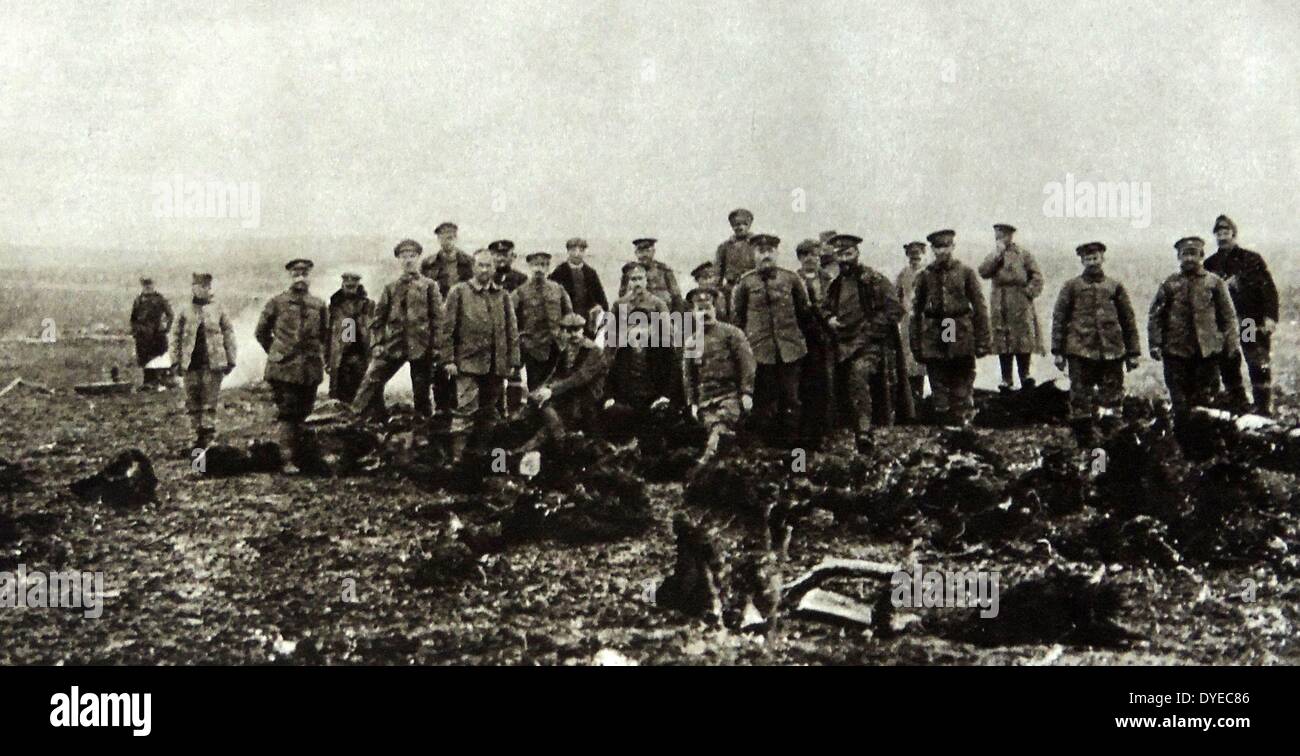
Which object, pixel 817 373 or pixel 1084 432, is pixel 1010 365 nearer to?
pixel 1084 432

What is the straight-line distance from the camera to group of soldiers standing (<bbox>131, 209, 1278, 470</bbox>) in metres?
7.00

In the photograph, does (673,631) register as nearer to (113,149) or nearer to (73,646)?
(73,646)

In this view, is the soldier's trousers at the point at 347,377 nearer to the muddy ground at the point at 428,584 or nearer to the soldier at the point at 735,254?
the muddy ground at the point at 428,584

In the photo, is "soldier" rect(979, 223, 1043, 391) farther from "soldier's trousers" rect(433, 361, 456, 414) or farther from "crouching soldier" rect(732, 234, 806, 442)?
"soldier's trousers" rect(433, 361, 456, 414)

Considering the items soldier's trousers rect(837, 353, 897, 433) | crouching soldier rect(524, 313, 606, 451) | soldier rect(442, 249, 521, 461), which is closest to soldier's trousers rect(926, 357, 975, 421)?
soldier's trousers rect(837, 353, 897, 433)

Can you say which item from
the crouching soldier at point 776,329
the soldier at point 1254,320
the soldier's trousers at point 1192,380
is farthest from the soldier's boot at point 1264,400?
the crouching soldier at point 776,329

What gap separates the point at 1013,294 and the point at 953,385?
72cm

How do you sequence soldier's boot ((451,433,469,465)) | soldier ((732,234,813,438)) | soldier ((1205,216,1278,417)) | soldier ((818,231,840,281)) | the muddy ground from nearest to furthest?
1. the muddy ground
2. soldier's boot ((451,433,469,465))
3. soldier ((732,234,813,438))
4. soldier ((1205,216,1278,417))
5. soldier ((818,231,840,281))

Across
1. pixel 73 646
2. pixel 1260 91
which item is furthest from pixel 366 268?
pixel 1260 91

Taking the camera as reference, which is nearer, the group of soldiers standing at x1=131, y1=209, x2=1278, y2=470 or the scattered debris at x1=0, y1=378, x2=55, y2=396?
the group of soldiers standing at x1=131, y1=209, x2=1278, y2=470

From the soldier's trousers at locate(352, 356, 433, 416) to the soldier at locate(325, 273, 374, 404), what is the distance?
0.08m

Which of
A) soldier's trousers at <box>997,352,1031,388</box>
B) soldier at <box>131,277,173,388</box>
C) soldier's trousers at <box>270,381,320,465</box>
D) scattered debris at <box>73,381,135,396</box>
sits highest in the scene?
soldier at <box>131,277,173,388</box>
